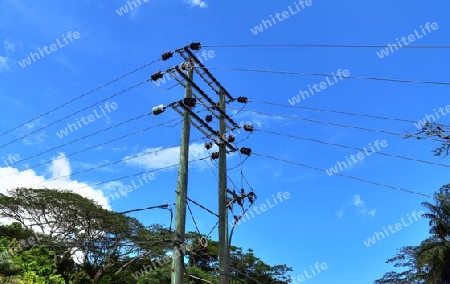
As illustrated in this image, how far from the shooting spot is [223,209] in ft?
35.3

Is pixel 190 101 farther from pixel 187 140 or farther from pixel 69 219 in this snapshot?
pixel 69 219

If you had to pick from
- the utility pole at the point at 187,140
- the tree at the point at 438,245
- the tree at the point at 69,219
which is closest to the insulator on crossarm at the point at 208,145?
the utility pole at the point at 187,140

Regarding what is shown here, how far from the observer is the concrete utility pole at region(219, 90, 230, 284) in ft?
33.2

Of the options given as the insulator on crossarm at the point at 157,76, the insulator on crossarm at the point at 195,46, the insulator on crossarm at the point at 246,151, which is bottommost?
the insulator on crossarm at the point at 246,151

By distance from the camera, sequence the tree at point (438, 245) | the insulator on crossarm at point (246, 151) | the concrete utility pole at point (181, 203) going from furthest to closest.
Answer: the tree at point (438, 245)
the insulator on crossarm at point (246, 151)
the concrete utility pole at point (181, 203)

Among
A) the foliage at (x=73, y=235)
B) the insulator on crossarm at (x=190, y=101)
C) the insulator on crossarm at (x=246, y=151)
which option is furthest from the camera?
Answer: the foliage at (x=73, y=235)

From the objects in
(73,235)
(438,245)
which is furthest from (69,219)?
(438,245)

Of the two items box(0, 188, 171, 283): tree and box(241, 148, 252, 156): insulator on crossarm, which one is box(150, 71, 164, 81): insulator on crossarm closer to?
box(241, 148, 252, 156): insulator on crossarm

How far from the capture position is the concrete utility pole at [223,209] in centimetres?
1012

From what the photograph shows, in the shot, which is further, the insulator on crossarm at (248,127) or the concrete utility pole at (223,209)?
the insulator on crossarm at (248,127)

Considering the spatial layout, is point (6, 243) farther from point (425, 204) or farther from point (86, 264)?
point (425, 204)

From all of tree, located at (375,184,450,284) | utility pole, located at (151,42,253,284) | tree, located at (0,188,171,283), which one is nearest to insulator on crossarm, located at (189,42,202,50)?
utility pole, located at (151,42,253,284)

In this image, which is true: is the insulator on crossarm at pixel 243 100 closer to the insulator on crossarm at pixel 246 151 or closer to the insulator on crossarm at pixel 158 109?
the insulator on crossarm at pixel 246 151

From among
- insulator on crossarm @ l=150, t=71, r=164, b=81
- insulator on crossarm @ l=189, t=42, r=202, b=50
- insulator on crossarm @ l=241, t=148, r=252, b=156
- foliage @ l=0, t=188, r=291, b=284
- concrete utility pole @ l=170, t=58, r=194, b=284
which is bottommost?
concrete utility pole @ l=170, t=58, r=194, b=284
